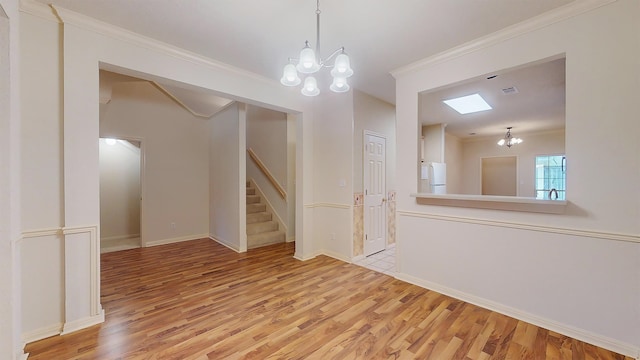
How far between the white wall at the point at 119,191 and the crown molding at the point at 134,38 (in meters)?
Result: 3.40

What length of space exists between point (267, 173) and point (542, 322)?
478cm

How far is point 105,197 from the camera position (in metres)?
5.02

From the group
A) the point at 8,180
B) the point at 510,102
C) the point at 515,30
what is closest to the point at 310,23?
the point at 515,30

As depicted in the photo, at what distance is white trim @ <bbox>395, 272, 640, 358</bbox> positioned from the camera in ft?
5.88

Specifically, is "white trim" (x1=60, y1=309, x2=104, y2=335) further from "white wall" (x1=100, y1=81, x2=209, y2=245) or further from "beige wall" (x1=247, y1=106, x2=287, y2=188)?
"beige wall" (x1=247, y1=106, x2=287, y2=188)

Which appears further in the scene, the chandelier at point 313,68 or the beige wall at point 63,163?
the beige wall at point 63,163

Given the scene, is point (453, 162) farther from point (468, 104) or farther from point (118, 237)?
point (118, 237)

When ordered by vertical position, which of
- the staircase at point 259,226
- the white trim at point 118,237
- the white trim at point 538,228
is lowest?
the white trim at point 118,237

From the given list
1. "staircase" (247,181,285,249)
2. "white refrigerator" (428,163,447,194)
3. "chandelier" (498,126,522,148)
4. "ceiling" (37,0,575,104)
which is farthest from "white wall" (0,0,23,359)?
"chandelier" (498,126,522,148)

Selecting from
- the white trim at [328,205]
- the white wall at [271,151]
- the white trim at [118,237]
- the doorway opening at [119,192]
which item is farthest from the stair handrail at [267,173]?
the white trim at [118,237]

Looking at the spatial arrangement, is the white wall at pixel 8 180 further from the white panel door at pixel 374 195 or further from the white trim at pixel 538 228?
the white panel door at pixel 374 195

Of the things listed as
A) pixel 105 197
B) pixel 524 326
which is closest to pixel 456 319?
pixel 524 326

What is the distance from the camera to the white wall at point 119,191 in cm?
500

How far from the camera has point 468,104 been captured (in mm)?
4355
